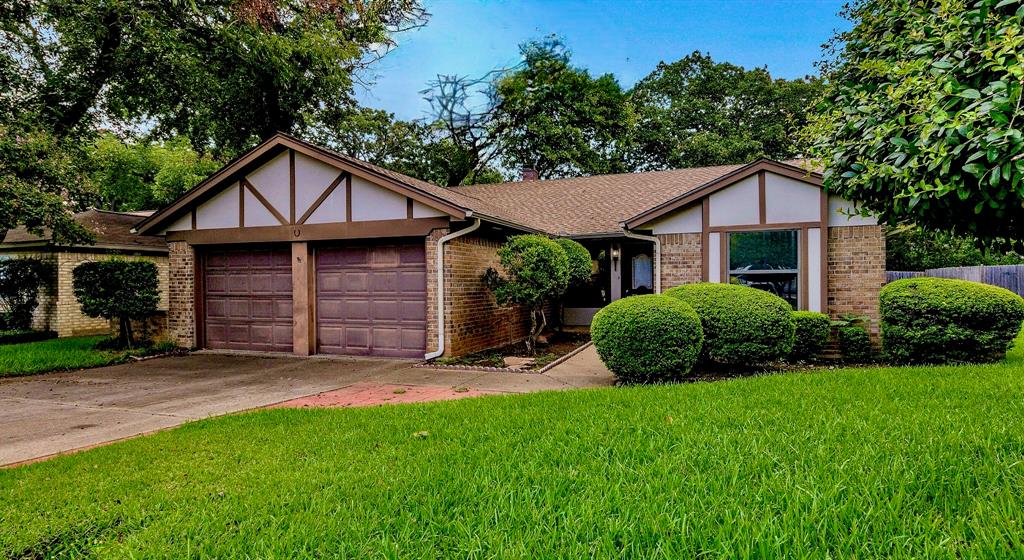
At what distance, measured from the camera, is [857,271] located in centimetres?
912

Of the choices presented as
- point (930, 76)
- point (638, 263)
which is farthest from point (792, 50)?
point (930, 76)

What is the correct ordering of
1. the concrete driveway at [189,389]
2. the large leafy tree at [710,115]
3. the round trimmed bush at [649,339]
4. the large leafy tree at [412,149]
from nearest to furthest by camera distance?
the concrete driveway at [189,389] < the round trimmed bush at [649,339] < the large leafy tree at [412,149] < the large leafy tree at [710,115]

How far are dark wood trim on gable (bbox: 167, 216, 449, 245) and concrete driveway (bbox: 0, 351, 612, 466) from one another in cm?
243

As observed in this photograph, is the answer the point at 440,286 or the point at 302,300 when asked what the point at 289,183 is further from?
the point at 440,286

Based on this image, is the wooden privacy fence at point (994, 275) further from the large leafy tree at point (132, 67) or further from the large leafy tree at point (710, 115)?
the large leafy tree at point (132, 67)

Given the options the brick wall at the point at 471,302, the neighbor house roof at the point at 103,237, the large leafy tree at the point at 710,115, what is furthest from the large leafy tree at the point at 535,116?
the brick wall at the point at 471,302

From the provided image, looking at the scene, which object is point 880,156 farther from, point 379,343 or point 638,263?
point 638,263

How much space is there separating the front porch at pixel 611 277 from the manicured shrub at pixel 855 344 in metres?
5.80

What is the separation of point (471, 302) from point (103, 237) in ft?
40.1

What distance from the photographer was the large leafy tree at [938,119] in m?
2.63

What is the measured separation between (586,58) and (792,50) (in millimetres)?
8901

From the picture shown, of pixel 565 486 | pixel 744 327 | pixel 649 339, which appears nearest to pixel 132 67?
pixel 649 339

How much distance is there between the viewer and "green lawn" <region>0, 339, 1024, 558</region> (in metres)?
2.56

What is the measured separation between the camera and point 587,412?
5152 millimetres
